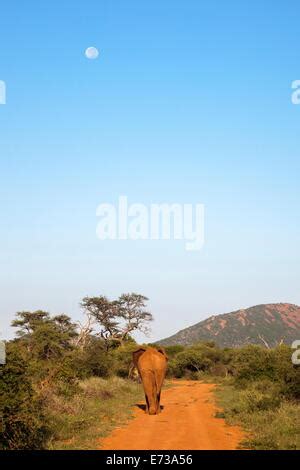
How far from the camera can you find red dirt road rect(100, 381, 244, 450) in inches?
441

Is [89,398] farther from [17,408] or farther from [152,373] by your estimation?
[17,408]

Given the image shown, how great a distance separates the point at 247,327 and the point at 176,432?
114 metres

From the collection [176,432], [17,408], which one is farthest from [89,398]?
[17,408]

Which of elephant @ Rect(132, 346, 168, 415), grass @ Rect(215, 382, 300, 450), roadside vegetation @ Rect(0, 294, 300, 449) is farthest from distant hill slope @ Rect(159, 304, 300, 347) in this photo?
Answer: grass @ Rect(215, 382, 300, 450)

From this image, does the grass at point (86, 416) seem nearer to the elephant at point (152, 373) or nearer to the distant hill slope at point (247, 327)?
the elephant at point (152, 373)

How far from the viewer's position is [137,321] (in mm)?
56688

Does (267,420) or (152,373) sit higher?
(152,373)

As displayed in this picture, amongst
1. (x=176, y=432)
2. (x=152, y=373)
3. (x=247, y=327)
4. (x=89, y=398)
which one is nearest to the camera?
(x=176, y=432)

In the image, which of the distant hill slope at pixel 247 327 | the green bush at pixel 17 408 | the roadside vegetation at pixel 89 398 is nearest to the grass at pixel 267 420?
the roadside vegetation at pixel 89 398

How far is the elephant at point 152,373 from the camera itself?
57.9ft

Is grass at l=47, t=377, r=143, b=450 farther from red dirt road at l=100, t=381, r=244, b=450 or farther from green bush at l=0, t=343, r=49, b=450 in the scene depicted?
green bush at l=0, t=343, r=49, b=450

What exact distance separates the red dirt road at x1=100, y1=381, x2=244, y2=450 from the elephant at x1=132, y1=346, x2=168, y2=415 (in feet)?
1.44

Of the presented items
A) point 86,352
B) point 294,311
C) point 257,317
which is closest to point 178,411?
point 86,352

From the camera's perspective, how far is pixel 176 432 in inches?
516
